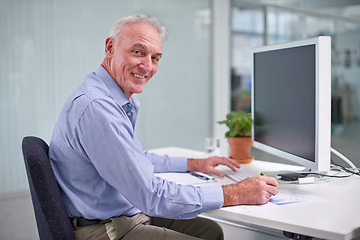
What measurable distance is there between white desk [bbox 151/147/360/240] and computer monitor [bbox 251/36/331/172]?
0.44 feet

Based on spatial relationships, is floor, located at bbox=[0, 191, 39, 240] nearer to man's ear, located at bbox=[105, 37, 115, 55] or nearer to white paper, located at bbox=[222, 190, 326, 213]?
man's ear, located at bbox=[105, 37, 115, 55]

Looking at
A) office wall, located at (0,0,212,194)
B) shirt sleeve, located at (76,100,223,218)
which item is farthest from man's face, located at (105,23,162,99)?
office wall, located at (0,0,212,194)

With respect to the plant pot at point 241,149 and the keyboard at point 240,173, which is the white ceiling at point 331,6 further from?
the keyboard at point 240,173

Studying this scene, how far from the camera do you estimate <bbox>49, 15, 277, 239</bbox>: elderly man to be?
52.4 inches

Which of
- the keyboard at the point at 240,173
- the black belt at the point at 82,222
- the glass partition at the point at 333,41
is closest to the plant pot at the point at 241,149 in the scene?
the keyboard at the point at 240,173

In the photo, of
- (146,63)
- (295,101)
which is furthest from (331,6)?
(146,63)

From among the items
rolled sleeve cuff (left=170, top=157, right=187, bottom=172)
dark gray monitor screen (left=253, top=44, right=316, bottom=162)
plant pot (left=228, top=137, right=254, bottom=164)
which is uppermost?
dark gray monitor screen (left=253, top=44, right=316, bottom=162)

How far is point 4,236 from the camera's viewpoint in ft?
10.3

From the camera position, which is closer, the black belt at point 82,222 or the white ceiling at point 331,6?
the black belt at point 82,222

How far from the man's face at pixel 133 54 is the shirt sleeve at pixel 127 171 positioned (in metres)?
0.25

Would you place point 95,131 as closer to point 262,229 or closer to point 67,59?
point 262,229

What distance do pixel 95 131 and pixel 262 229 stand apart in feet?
4.50

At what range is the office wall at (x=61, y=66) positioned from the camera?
143 inches

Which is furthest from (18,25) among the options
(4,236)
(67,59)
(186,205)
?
(186,205)
